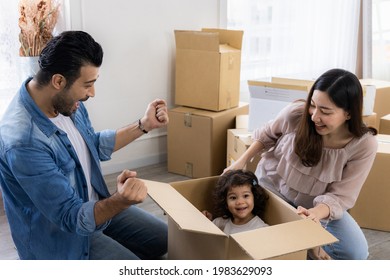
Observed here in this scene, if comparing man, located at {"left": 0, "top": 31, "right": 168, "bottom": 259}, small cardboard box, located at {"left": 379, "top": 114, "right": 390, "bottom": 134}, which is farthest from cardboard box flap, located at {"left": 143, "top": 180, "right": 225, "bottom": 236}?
small cardboard box, located at {"left": 379, "top": 114, "right": 390, "bottom": 134}

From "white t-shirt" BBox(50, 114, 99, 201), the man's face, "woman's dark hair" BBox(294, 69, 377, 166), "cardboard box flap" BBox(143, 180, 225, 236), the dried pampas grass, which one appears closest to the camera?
"cardboard box flap" BBox(143, 180, 225, 236)

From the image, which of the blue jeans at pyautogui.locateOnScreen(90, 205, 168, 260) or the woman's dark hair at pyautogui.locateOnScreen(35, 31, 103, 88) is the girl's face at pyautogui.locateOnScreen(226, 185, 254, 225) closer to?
the blue jeans at pyautogui.locateOnScreen(90, 205, 168, 260)

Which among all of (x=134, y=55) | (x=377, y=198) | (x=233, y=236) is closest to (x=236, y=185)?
(x=233, y=236)

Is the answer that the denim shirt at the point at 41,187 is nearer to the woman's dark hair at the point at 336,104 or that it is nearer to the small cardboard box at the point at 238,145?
the woman's dark hair at the point at 336,104

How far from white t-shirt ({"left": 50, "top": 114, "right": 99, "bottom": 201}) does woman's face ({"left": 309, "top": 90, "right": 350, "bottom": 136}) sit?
870 millimetres

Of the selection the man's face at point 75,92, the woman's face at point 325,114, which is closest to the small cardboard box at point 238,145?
the woman's face at point 325,114

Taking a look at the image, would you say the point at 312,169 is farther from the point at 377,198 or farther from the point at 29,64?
the point at 29,64

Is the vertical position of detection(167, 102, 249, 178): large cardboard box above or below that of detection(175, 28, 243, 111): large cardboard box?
below

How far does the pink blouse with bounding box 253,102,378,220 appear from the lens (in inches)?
77.1

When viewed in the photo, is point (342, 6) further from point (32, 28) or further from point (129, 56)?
point (32, 28)

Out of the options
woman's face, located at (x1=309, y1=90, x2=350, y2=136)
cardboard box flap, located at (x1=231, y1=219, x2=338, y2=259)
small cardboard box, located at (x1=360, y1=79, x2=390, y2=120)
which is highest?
woman's face, located at (x1=309, y1=90, x2=350, y2=136)

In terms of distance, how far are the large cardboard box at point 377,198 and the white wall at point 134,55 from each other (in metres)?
1.53

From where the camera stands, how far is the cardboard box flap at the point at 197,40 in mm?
3189

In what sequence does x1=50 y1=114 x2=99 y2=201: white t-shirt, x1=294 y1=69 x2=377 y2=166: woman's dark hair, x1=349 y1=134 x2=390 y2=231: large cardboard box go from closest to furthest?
1. x1=50 y1=114 x2=99 y2=201: white t-shirt
2. x1=294 y1=69 x2=377 y2=166: woman's dark hair
3. x1=349 y1=134 x2=390 y2=231: large cardboard box
